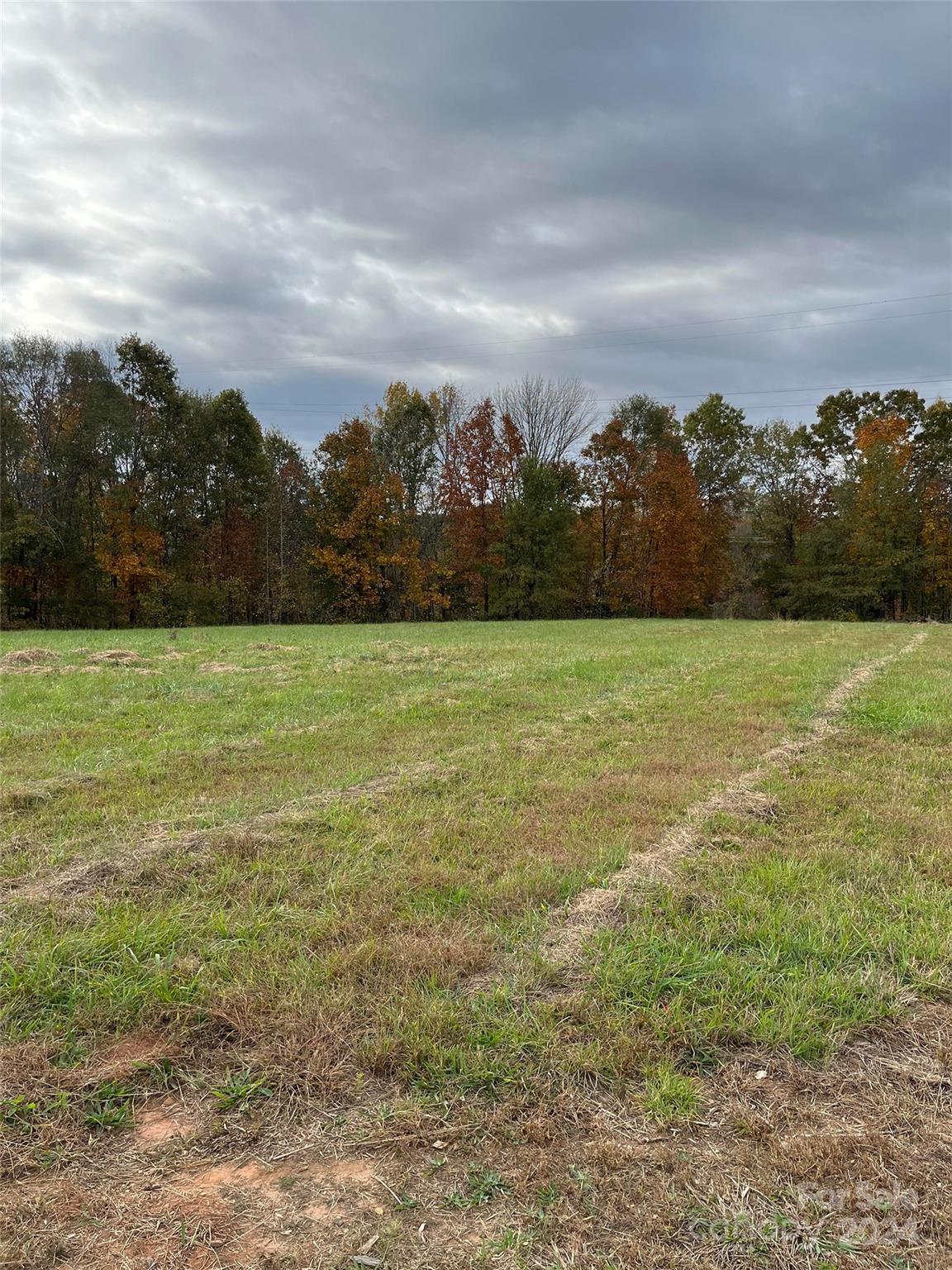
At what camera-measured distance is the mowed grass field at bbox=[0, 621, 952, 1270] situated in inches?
77.2

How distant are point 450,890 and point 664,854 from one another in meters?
1.48

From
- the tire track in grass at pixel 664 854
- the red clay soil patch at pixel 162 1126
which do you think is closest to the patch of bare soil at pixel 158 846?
the red clay soil patch at pixel 162 1126

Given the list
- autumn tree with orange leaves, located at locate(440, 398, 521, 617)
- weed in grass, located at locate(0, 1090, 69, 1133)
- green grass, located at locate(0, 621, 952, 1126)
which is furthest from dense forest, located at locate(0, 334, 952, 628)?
weed in grass, located at locate(0, 1090, 69, 1133)

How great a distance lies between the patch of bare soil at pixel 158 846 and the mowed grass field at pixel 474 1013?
0.09 feet

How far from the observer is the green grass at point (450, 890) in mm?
2697

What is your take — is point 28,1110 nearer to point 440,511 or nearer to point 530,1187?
point 530,1187

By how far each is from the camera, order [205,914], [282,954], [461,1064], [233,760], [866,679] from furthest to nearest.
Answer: [866,679] → [233,760] → [205,914] → [282,954] → [461,1064]

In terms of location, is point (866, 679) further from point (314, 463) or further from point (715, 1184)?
point (314, 463)

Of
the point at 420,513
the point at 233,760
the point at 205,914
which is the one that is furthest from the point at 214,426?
the point at 205,914

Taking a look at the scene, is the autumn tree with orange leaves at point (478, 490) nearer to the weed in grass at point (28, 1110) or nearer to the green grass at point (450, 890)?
the green grass at point (450, 890)

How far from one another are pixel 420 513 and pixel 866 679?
109ft

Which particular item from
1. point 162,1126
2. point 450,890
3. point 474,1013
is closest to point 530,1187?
point 474,1013

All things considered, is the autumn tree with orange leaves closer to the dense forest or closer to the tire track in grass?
the dense forest

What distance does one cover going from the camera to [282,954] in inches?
128
